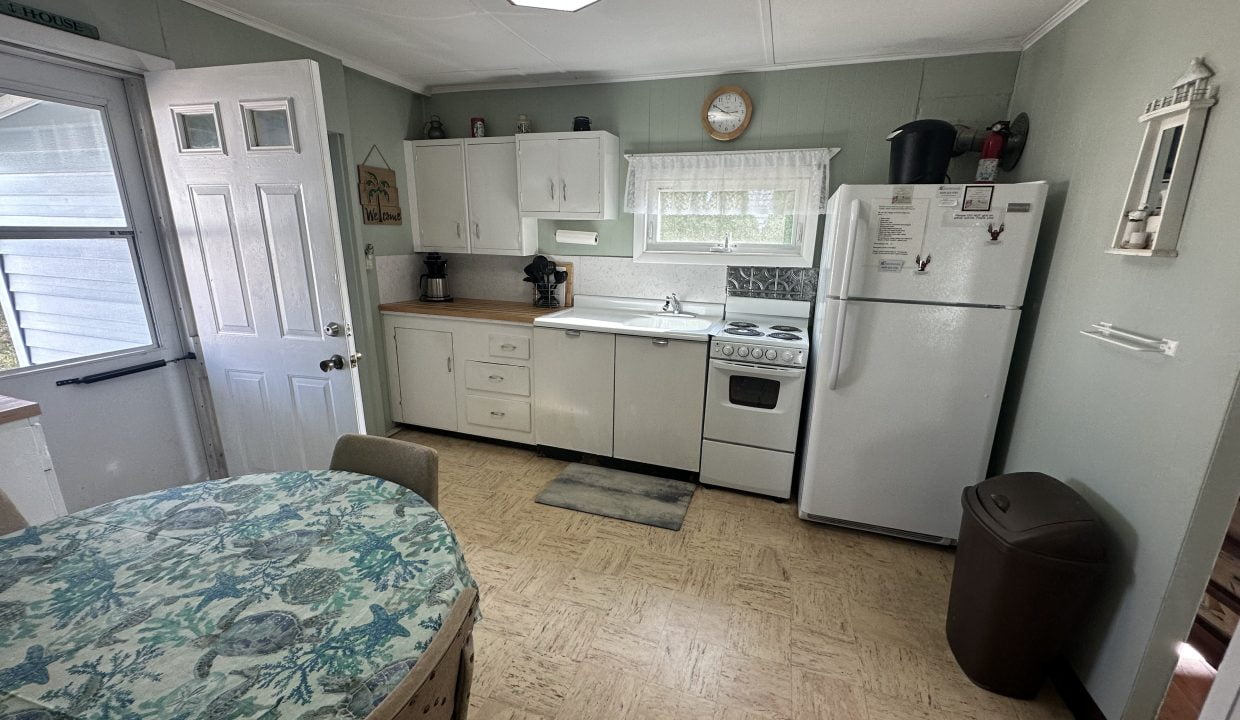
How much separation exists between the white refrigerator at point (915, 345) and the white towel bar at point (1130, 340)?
0.39m

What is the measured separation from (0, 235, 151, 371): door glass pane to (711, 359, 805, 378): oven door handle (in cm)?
272

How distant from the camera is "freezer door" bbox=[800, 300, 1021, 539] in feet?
6.84

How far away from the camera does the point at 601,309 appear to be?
3.47 m

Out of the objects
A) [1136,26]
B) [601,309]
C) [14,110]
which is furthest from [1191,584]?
[14,110]

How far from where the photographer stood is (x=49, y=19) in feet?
5.48

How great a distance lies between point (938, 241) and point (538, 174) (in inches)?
89.6

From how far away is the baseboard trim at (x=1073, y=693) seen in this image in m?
1.52

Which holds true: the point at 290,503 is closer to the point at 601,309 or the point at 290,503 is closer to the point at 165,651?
the point at 165,651

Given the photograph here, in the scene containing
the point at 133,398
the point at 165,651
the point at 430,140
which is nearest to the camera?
the point at 165,651

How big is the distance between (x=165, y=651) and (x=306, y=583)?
0.22 metres

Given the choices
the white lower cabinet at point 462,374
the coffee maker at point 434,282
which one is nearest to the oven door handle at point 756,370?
the white lower cabinet at point 462,374

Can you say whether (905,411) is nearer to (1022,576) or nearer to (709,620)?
(1022,576)

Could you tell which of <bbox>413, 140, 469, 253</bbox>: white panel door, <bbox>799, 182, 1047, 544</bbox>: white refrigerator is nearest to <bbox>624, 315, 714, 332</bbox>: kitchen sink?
<bbox>799, 182, 1047, 544</bbox>: white refrigerator

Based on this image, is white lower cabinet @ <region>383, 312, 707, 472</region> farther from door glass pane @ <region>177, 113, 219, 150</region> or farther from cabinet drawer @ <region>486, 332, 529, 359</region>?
door glass pane @ <region>177, 113, 219, 150</region>
